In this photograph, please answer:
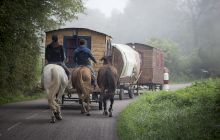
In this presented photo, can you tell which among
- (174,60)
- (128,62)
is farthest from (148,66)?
(174,60)

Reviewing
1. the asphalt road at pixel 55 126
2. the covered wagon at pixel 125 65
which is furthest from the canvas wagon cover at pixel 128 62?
the asphalt road at pixel 55 126

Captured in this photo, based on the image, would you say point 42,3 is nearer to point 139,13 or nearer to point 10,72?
point 10,72

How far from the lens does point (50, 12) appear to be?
81.5ft

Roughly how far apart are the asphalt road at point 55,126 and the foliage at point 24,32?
4147 millimetres

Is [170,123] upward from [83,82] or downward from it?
downward

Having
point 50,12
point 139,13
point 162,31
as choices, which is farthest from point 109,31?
point 50,12

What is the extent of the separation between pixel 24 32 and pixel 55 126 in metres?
9.86

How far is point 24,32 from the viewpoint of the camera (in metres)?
23.2

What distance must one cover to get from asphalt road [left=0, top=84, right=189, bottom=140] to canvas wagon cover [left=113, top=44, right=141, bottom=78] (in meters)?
7.50

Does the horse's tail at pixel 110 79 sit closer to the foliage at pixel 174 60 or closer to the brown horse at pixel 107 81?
the brown horse at pixel 107 81

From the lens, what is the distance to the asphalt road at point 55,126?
41.0ft

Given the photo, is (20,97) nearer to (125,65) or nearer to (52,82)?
(125,65)

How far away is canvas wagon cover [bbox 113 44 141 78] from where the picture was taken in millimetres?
26005

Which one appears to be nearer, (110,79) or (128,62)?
(110,79)
